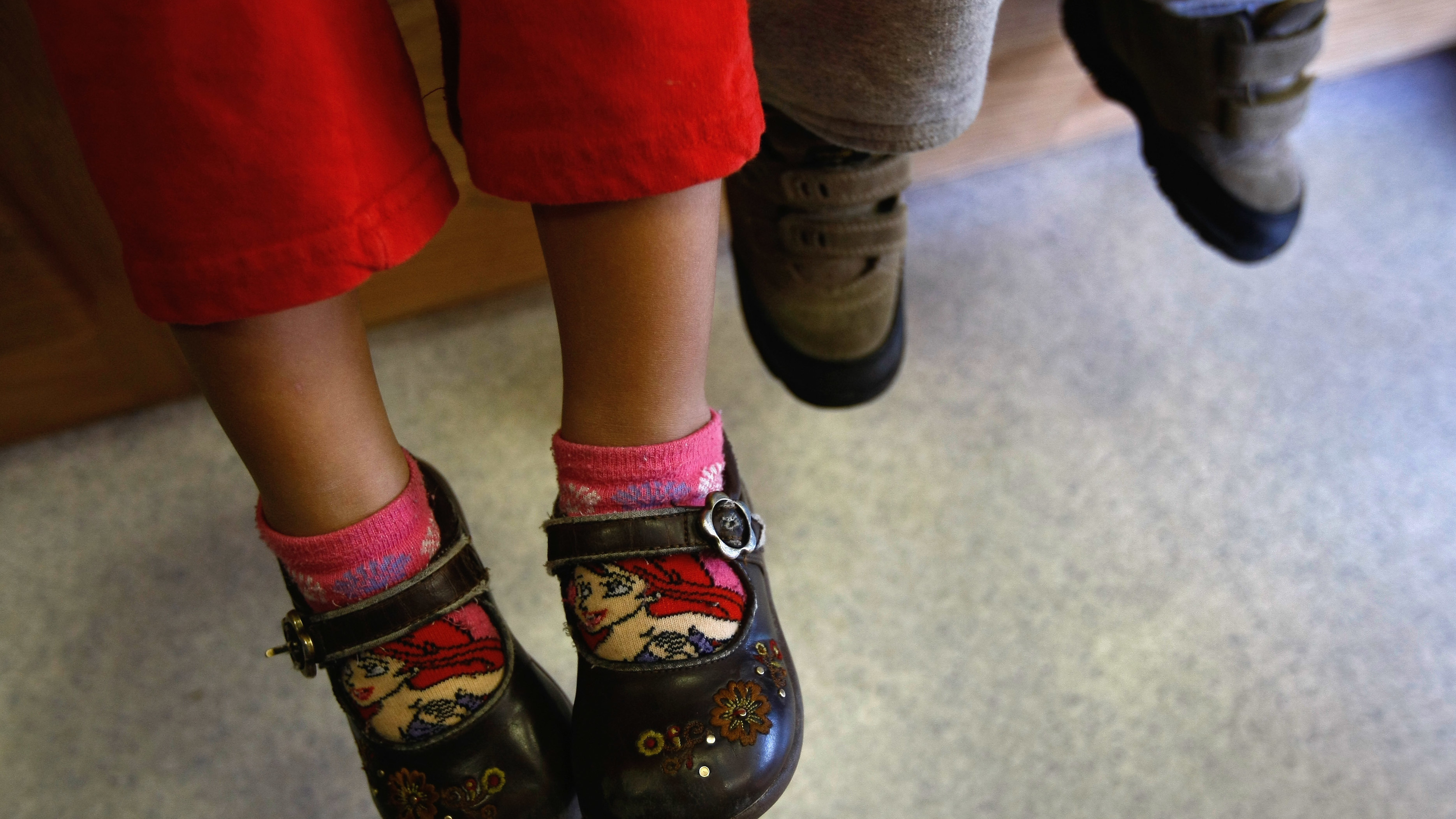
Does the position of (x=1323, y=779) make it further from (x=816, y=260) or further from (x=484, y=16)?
(x=484, y=16)

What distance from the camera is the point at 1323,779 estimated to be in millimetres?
545

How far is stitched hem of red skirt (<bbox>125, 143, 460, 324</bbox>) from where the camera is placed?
0.30m

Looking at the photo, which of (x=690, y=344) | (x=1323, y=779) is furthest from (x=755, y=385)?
(x=1323, y=779)

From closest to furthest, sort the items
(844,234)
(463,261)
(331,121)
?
1. (331,121)
2. (844,234)
3. (463,261)

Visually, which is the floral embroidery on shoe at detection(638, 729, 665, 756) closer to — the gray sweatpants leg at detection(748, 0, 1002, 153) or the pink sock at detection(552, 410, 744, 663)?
the pink sock at detection(552, 410, 744, 663)

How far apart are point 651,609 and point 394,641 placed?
0.37 ft

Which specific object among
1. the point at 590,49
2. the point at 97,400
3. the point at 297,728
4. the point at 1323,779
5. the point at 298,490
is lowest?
the point at 1323,779

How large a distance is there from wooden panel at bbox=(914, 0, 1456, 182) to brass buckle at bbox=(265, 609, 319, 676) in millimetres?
596

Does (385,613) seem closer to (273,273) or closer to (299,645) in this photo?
(299,645)

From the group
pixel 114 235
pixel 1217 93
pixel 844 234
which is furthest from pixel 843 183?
pixel 114 235

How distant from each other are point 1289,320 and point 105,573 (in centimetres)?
97

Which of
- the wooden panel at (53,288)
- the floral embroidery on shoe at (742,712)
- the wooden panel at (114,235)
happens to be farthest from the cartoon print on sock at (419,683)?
the wooden panel at (53,288)

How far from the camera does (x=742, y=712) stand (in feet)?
1.22

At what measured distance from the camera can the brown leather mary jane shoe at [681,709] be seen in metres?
0.36
